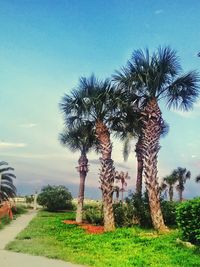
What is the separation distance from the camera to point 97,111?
1099 inches

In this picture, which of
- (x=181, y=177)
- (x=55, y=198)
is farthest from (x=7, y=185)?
(x=181, y=177)

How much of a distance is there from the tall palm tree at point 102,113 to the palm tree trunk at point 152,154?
285 cm

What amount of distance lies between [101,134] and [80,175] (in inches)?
445

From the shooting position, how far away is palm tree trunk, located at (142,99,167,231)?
24.8m

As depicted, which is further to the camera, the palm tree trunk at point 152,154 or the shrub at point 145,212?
the shrub at point 145,212

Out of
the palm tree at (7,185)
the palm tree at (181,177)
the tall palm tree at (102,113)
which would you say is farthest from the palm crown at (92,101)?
the palm tree at (181,177)

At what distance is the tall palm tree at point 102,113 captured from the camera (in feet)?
90.1

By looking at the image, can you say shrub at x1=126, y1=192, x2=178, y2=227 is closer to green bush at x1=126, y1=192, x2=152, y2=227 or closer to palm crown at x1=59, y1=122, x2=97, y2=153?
green bush at x1=126, y1=192, x2=152, y2=227

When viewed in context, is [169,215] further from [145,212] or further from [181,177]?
[181,177]

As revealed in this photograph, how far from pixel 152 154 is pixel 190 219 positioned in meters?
7.25

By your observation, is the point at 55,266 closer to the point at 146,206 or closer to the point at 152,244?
the point at 152,244

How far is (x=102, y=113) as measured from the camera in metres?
28.0

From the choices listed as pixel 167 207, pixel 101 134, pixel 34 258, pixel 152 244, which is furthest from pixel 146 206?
pixel 34 258

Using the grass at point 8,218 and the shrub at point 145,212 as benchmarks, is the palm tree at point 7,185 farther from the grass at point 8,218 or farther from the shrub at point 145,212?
the shrub at point 145,212
